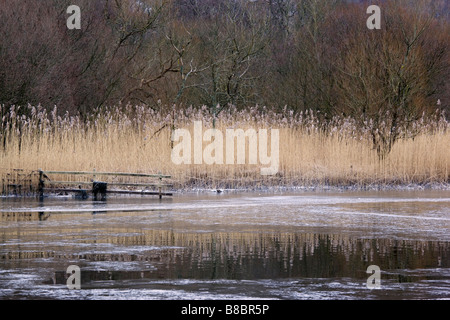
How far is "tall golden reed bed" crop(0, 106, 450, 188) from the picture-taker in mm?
18625

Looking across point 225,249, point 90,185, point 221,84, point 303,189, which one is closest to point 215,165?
point 303,189

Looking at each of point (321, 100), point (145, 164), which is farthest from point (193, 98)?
point (145, 164)

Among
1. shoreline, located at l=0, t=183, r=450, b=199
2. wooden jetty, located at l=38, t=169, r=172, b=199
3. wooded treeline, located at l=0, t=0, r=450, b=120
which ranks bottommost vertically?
shoreline, located at l=0, t=183, r=450, b=199

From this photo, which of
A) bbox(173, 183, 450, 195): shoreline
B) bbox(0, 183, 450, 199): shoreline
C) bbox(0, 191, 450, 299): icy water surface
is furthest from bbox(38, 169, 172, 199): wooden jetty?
bbox(0, 191, 450, 299): icy water surface

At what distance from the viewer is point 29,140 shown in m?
18.4

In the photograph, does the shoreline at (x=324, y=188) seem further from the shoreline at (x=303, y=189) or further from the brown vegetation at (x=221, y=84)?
the brown vegetation at (x=221, y=84)

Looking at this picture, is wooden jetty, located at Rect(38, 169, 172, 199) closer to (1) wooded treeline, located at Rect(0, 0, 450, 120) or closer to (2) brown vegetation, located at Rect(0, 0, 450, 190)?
(2) brown vegetation, located at Rect(0, 0, 450, 190)

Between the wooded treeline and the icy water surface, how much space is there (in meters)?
8.51

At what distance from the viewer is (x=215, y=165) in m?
19.8

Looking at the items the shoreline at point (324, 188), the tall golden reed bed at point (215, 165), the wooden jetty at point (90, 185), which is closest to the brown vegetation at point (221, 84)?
the tall golden reed bed at point (215, 165)

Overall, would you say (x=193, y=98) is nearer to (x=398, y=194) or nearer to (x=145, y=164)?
(x=145, y=164)

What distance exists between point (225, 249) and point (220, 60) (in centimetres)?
2015

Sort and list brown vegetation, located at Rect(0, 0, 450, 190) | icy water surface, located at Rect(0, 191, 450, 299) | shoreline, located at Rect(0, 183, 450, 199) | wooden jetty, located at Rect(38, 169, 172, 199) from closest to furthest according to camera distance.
→ icy water surface, located at Rect(0, 191, 450, 299) < wooden jetty, located at Rect(38, 169, 172, 199) < shoreline, located at Rect(0, 183, 450, 199) < brown vegetation, located at Rect(0, 0, 450, 190)
